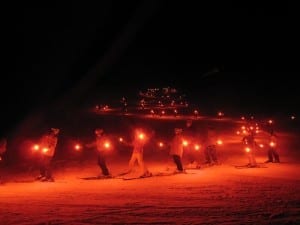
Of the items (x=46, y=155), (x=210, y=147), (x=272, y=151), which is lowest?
(x=272, y=151)

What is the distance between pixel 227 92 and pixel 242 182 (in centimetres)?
8475

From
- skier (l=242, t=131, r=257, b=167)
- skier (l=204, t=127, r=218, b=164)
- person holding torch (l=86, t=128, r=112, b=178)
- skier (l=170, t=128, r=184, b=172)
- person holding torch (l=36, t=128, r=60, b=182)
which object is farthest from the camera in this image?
skier (l=204, t=127, r=218, b=164)

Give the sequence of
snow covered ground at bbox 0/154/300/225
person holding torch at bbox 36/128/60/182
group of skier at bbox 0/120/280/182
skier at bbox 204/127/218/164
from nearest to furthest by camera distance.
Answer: snow covered ground at bbox 0/154/300/225, person holding torch at bbox 36/128/60/182, group of skier at bbox 0/120/280/182, skier at bbox 204/127/218/164

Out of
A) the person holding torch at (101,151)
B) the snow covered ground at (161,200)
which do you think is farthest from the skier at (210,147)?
the person holding torch at (101,151)

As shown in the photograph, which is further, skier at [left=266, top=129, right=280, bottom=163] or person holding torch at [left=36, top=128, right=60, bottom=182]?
skier at [left=266, top=129, right=280, bottom=163]

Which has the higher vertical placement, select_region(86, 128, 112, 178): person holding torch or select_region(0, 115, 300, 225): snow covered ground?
select_region(86, 128, 112, 178): person holding torch

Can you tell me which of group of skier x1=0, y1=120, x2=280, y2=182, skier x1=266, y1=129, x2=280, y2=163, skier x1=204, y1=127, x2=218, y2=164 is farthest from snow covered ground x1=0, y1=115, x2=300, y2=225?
skier x1=266, y1=129, x2=280, y2=163

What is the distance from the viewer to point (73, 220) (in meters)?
9.91

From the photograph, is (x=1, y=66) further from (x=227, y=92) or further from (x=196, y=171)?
(x=196, y=171)

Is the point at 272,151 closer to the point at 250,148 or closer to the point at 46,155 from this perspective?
the point at 250,148

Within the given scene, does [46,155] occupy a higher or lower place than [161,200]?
higher

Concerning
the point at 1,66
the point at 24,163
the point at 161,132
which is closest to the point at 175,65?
the point at 1,66

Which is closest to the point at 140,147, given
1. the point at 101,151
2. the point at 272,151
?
the point at 101,151

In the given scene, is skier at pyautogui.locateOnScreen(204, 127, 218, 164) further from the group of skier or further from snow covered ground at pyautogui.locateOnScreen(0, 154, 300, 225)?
snow covered ground at pyautogui.locateOnScreen(0, 154, 300, 225)
